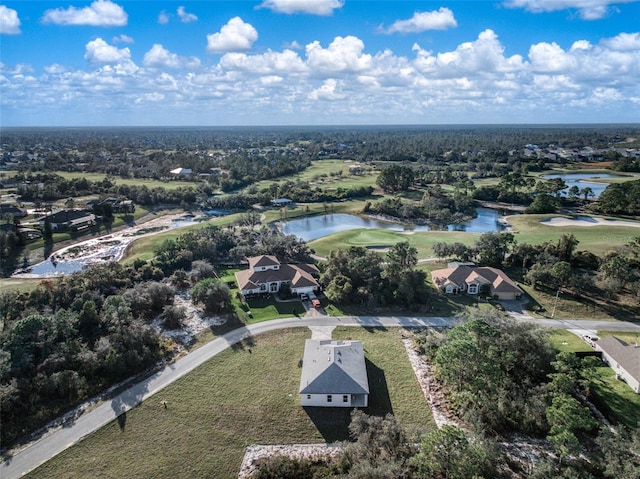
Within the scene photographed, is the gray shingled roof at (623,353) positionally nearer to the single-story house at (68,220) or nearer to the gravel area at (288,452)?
the gravel area at (288,452)

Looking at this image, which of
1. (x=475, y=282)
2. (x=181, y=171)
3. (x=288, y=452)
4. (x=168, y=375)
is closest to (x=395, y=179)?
(x=475, y=282)

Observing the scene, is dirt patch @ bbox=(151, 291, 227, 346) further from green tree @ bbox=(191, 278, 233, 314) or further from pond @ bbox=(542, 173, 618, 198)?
pond @ bbox=(542, 173, 618, 198)

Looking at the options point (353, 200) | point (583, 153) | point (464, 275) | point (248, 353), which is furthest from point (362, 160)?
point (248, 353)

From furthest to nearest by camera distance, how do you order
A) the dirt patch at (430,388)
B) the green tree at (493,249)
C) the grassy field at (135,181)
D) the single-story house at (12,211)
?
the grassy field at (135,181) < the single-story house at (12,211) < the green tree at (493,249) < the dirt patch at (430,388)

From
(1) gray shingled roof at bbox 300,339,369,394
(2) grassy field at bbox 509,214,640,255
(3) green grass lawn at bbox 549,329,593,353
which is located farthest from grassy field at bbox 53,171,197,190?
(3) green grass lawn at bbox 549,329,593,353

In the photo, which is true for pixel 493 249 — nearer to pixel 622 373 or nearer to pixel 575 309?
pixel 575 309

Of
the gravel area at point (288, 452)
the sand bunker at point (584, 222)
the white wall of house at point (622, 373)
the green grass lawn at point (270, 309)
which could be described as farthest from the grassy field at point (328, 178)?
the gravel area at point (288, 452)
